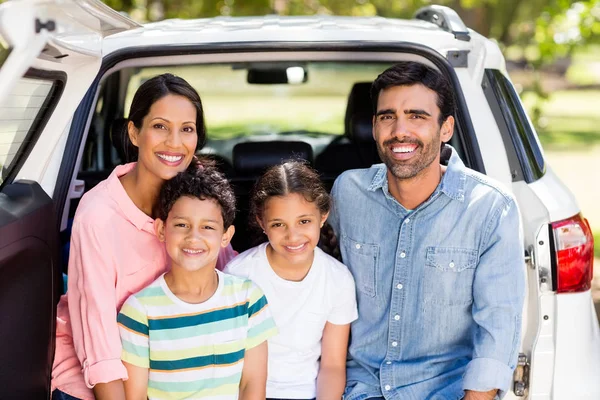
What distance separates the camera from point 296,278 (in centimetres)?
278

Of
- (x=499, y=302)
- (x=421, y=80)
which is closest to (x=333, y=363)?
(x=499, y=302)

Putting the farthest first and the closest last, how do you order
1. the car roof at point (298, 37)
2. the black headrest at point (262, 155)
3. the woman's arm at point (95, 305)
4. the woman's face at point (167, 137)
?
the black headrest at point (262, 155) → the car roof at point (298, 37) → the woman's face at point (167, 137) → the woman's arm at point (95, 305)

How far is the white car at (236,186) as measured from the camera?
2.15m

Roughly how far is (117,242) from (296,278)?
1.88 feet

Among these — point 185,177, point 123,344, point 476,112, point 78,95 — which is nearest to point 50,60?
point 78,95

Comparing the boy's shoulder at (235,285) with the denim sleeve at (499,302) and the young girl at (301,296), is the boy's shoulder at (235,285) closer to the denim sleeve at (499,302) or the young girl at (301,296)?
the young girl at (301,296)

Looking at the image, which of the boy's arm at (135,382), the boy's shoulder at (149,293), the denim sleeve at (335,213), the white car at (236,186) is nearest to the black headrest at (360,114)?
the white car at (236,186)

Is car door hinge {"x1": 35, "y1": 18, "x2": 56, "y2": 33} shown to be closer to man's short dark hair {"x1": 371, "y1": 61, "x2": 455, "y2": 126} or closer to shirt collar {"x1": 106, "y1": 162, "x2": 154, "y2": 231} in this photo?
shirt collar {"x1": 106, "y1": 162, "x2": 154, "y2": 231}

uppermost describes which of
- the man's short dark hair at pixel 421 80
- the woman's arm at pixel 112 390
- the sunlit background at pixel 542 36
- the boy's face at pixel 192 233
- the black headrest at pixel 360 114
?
the sunlit background at pixel 542 36

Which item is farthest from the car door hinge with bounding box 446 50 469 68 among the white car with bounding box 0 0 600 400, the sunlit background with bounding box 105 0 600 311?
the sunlit background with bounding box 105 0 600 311

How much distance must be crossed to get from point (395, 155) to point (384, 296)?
44 cm

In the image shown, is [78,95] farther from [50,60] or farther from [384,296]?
[384,296]

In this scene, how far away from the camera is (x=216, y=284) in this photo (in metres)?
2.66

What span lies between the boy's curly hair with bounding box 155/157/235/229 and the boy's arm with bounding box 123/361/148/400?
0.45 meters
